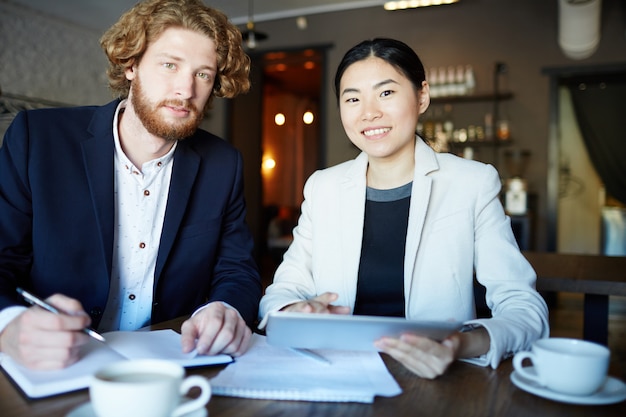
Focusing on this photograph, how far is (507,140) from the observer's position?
580 centimetres

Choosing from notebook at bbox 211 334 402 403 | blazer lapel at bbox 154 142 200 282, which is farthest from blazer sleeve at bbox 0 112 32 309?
notebook at bbox 211 334 402 403

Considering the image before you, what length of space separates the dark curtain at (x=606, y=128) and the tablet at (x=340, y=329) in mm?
7480

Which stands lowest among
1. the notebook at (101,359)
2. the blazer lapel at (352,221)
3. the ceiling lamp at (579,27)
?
the notebook at (101,359)

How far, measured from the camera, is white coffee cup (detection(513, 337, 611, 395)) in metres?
0.84

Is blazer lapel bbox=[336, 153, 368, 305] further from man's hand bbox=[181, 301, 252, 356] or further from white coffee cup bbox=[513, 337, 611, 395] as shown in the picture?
white coffee cup bbox=[513, 337, 611, 395]

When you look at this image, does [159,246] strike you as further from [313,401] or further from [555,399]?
[555,399]

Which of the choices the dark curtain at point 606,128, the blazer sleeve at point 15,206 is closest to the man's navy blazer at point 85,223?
the blazer sleeve at point 15,206

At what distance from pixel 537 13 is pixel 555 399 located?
581 centimetres

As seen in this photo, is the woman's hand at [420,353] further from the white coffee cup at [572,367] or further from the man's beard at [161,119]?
the man's beard at [161,119]

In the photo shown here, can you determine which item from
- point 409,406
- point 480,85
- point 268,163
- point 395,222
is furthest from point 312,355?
point 268,163

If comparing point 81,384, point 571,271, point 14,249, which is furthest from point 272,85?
point 81,384

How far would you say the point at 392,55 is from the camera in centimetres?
163

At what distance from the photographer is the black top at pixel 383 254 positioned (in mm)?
1620

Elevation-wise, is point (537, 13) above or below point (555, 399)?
above
